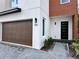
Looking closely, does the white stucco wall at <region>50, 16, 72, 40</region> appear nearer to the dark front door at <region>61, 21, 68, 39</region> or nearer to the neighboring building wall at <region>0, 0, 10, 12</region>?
the dark front door at <region>61, 21, 68, 39</region>

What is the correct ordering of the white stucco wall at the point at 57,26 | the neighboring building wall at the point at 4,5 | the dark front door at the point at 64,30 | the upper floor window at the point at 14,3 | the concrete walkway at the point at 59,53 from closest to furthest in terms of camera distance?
1. the concrete walkway at the point at 59,53
2. the upper floor window at the point at 14,3
3. the neighboring building wall at the point at 4,5
4. the white stucco wall at the point at 57,26
5. the dark front door at the point at 64,30

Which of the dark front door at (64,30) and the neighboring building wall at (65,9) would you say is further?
the dark front door at (64,30)

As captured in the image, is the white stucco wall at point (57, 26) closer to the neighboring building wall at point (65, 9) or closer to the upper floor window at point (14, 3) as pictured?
the neighboring building wall at point (65, 9)

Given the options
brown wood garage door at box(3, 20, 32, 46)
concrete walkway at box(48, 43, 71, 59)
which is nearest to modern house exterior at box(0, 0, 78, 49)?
brown wood garage door at box(3, 20, 32, 46)

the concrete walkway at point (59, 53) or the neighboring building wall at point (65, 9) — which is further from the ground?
the neighboring building wall at point (65, 9)

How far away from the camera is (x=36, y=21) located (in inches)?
362

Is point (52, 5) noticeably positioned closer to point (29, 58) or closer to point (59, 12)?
point (59, 12)

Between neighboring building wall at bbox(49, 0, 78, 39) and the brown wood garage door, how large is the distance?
4.60 meters

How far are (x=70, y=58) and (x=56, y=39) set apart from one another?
6.11 m

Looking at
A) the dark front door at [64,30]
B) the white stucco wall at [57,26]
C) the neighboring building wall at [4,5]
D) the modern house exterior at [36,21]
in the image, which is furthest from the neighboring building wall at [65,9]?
the neighboring building wall at [4,5]

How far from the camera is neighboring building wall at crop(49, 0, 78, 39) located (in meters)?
11.3

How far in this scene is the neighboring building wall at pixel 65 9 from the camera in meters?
11.3

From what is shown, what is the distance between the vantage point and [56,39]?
13266 millimetres

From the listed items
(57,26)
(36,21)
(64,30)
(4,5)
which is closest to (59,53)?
(36,21)
